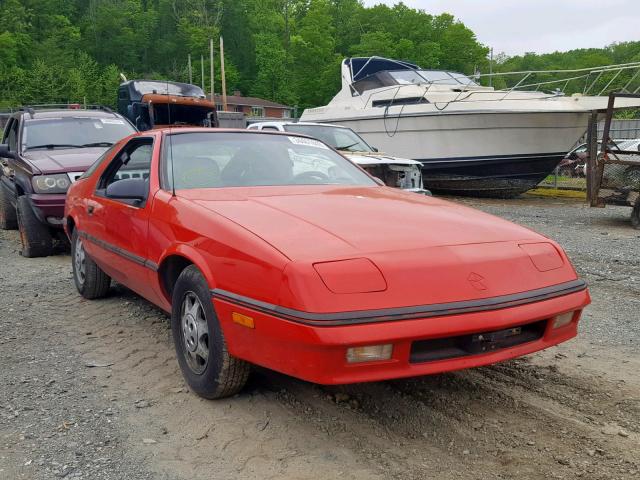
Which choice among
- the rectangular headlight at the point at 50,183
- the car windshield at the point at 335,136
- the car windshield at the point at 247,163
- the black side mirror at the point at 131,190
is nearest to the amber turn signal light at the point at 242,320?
the car windshield at the point at 247,163

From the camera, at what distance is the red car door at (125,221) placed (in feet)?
12.4

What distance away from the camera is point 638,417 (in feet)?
9.72

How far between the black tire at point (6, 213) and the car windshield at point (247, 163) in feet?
19.3

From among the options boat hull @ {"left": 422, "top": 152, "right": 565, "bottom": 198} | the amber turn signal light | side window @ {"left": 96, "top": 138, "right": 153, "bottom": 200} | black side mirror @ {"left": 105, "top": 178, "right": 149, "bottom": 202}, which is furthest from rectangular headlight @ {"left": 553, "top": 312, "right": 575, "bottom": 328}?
boat hull @ {"left": 422, "top": 152, "right": 565, "bottom": 198}

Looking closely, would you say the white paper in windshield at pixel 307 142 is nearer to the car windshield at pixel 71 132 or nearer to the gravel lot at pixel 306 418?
→ the gravel lot at pixel 306 418

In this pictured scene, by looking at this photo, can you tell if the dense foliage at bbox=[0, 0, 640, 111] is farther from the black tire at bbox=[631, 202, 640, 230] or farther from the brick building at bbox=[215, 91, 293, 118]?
the black tire at bbox=[631, 202, 640, 230]

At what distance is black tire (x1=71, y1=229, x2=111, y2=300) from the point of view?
507 centimetres

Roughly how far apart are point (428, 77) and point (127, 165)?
1221cm

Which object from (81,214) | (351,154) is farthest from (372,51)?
(81,214)

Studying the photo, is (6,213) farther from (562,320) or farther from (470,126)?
(470,126)

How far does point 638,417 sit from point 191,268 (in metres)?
2.38

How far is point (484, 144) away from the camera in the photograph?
13.6 meters

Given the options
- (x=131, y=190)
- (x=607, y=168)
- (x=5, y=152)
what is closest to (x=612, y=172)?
(x=607, y=168)

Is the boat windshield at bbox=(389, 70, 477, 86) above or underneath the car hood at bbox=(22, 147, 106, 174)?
above
